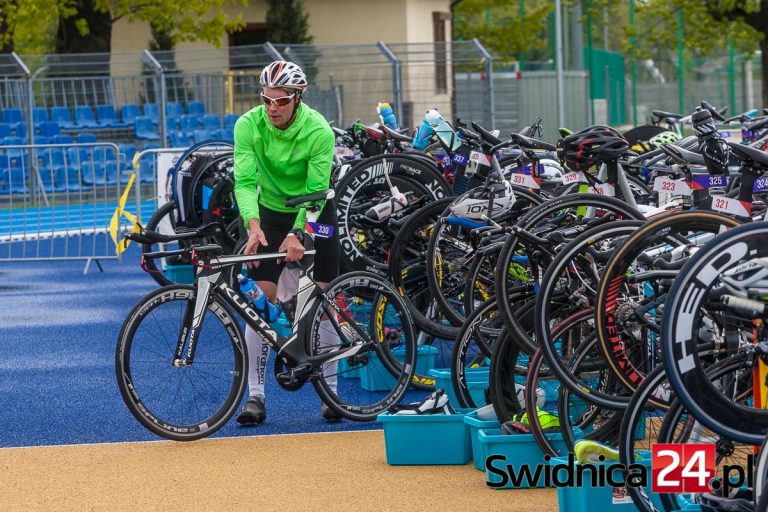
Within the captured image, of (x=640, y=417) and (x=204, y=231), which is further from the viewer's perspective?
(x=204, y=231)

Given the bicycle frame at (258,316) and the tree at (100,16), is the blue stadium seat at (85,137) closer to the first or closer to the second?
the tree at (100,16)

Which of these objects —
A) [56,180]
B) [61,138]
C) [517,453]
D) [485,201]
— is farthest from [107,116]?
[517,453]

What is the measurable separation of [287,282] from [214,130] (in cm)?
1704

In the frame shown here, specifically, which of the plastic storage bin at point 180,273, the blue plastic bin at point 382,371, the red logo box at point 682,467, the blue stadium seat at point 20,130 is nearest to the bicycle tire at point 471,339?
the blue plastic bin at point 382,371

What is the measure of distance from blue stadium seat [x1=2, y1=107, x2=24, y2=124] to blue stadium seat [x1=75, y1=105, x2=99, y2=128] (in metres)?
0.91

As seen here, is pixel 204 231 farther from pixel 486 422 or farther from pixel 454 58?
pixel 454 58

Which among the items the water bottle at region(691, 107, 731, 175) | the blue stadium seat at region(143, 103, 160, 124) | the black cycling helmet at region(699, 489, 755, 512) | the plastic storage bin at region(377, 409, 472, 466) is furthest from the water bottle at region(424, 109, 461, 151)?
the blue stadium seat at region(143, 103, 160, 124)

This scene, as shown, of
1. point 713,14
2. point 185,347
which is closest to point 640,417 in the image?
point 185,347

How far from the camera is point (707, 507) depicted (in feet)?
15.8

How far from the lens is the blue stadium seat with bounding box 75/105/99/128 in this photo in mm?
24109

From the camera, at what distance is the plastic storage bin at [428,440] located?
6.75 m

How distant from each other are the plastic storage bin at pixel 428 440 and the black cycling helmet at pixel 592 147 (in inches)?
53.3

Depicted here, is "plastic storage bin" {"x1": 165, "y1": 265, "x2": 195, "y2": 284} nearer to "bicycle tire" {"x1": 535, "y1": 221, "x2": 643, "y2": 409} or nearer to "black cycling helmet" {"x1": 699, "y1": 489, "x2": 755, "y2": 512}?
"bicycle tire" {"x1": 535, "y1": 221, "x2": 643, "y2": 409}

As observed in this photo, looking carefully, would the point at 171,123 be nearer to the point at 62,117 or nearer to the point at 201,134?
the point at 201,134
